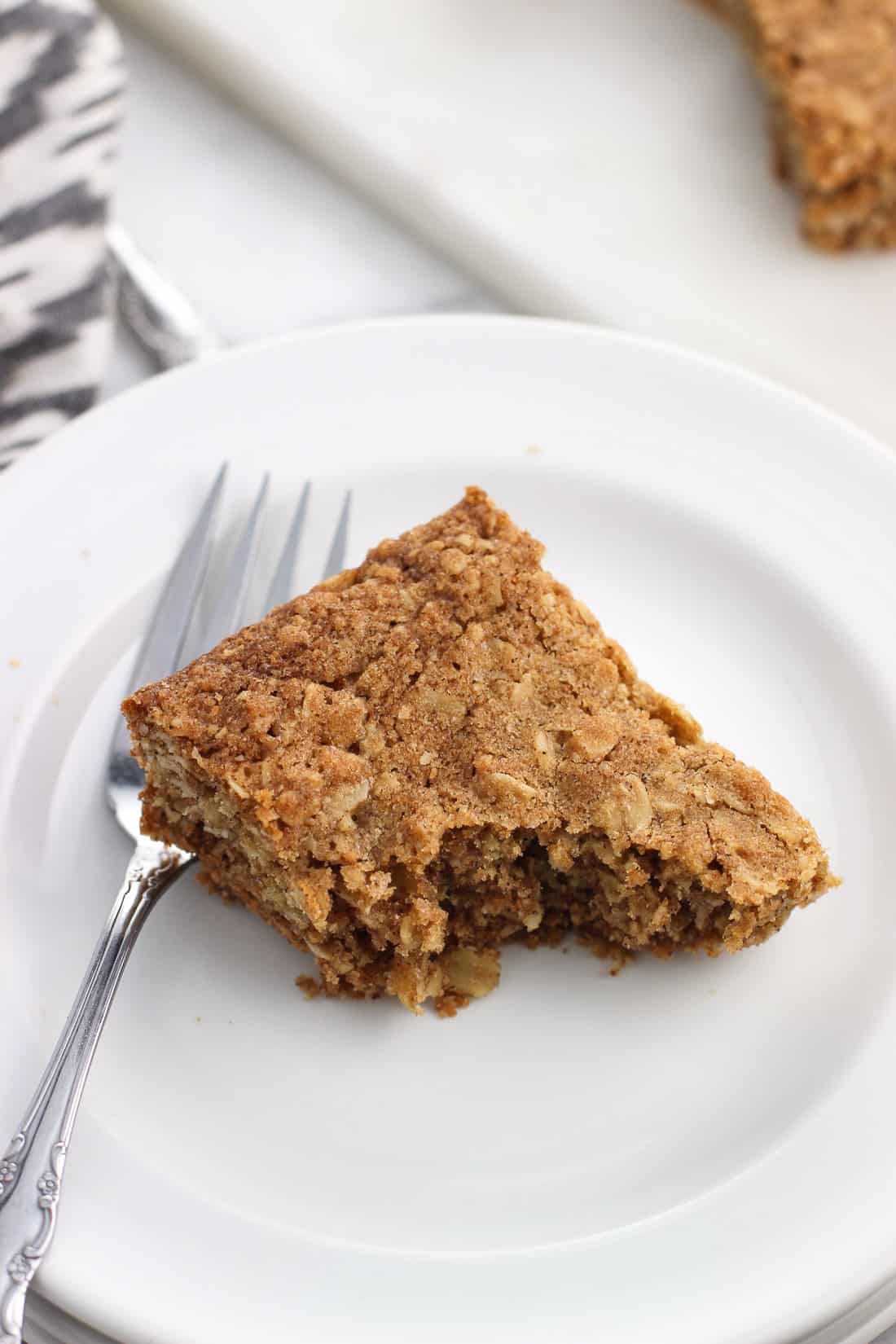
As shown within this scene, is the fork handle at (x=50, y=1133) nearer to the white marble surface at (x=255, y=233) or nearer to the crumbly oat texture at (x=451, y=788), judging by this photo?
the crumbly oat texture at (x=451, y=788)

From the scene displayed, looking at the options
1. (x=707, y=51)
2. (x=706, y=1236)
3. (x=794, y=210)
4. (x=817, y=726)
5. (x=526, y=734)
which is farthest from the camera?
(x=707, y=51)

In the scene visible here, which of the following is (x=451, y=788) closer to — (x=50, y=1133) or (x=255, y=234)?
(x=50, y=1133)

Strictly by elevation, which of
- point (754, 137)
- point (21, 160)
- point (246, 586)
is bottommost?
point (246, 586)

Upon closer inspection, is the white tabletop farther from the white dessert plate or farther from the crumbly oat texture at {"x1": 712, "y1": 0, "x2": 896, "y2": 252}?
the crumbly oat texture at {"x1": 712, "y1": 0, "x2": 896, "y2": 252}

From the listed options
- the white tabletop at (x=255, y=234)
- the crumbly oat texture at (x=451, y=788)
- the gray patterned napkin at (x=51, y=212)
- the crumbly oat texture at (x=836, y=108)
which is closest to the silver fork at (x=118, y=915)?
the crumbly oat texture at (x=451, y=788)

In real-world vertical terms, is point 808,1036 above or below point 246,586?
below

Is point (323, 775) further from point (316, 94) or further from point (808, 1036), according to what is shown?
point (316, 94)

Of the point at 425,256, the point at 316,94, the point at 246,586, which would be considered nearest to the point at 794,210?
the point at 425,256
